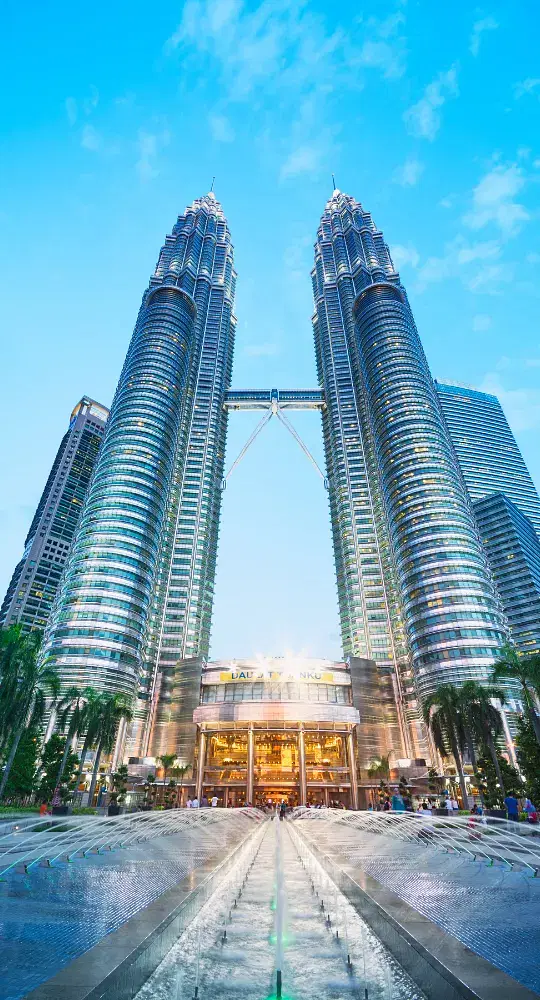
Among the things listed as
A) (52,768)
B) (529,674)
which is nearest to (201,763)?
(52,768)

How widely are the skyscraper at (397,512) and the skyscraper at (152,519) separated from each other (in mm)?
40283

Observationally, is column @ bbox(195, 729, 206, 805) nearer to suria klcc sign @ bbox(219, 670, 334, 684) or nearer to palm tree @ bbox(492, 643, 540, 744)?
suria klcc sign @ bbox(219, 670, 334, 684)

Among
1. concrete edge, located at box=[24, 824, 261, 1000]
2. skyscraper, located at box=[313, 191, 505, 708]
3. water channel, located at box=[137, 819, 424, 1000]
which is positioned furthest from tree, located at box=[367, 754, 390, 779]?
concrete edge, located at box=[24, 824, 261, 1000]

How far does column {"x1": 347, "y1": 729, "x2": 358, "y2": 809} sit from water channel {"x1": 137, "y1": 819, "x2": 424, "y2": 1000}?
89.4 m

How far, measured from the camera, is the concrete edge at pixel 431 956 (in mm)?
5133

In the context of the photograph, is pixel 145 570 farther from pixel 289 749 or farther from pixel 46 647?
pixel 289 749

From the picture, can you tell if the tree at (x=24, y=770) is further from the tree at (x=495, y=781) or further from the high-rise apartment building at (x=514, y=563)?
the high-rise apartment building at (x=514, y=563)

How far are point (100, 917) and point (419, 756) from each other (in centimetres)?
11134

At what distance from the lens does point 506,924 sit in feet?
26.7

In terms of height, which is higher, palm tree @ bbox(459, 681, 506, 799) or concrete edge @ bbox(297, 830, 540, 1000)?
palm tree @ bbox(459, 681, 506, 799)

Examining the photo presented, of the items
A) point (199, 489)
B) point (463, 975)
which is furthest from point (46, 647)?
point (463, 975)

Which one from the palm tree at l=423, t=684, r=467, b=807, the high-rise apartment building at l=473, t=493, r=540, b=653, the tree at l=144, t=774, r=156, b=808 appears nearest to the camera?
the palm tree at l=423, t=684, r=467, b=807

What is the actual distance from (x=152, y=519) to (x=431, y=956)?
380 feet

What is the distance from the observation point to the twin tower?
332 feet
